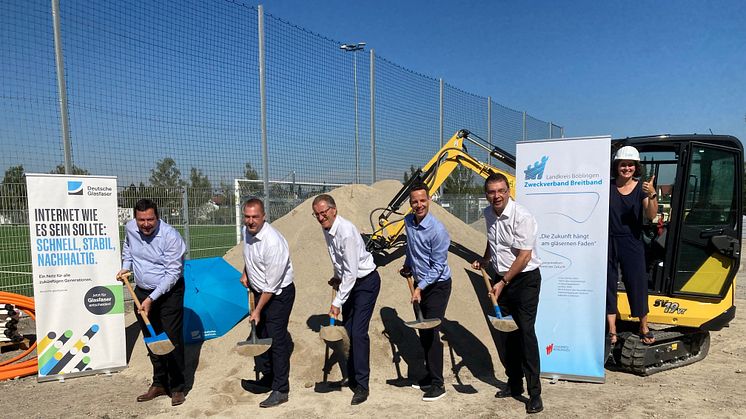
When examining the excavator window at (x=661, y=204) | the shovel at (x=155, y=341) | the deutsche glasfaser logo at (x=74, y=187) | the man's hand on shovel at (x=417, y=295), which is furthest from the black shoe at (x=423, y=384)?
the deutsche glasfaser logo at (x=74, y=187)

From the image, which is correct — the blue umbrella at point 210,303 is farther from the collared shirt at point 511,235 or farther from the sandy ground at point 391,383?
the collared shirt at point 511,235

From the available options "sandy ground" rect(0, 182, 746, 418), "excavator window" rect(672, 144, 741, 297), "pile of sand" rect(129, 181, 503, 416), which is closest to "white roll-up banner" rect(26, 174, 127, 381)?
"sandy ground" rect(0, 182, 746, 418)

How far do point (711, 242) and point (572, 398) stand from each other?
2.49m

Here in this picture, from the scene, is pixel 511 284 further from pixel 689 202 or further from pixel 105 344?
pixel 105 344

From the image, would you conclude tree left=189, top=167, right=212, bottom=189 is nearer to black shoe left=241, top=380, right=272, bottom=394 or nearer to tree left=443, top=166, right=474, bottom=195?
black shoe left=241, top=380, right=272, bottom=394

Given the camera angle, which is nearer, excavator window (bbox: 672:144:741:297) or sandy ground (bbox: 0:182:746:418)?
sandy ground (bbox: 0:182:746:418)

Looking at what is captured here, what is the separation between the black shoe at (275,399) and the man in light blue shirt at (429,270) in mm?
1335

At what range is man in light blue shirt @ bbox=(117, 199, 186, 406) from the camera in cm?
447

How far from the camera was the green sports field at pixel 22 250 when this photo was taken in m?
6.43

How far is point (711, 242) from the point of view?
532cm

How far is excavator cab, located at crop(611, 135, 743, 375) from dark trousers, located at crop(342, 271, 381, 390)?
292 centimetres

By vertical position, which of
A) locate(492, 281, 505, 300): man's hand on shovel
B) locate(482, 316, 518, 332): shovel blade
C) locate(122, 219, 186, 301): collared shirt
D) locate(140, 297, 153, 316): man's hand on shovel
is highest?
locate(122, 219, 186, 301): collared shirt

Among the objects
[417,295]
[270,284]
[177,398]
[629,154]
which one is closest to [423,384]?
[417,295]

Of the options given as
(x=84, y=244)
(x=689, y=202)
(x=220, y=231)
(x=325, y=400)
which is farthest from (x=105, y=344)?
(x=689, y=202)
